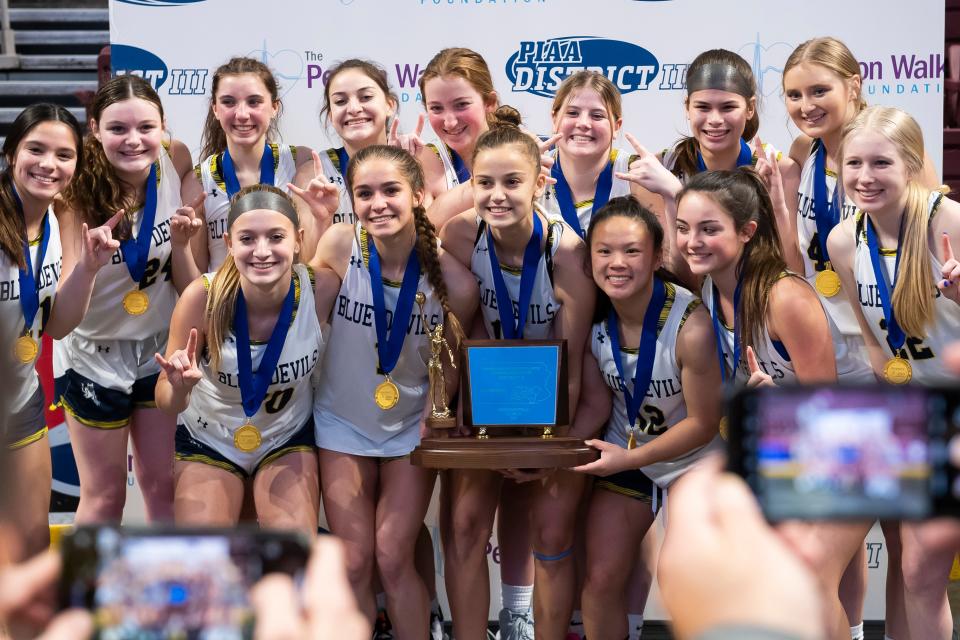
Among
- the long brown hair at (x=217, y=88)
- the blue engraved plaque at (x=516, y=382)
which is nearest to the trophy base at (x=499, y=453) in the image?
the blue engraved plaque at (x=516, y=382)

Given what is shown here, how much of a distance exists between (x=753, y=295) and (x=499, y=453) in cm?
107

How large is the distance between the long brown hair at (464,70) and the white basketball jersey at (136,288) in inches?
48.7

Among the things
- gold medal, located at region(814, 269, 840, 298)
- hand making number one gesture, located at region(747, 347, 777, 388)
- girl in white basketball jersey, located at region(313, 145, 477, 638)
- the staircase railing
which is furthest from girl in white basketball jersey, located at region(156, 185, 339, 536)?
the staircase railing

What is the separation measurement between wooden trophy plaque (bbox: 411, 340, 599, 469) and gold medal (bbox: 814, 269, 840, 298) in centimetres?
117

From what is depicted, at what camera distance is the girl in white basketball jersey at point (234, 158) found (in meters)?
5.09

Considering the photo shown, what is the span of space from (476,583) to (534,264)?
1230 millimetres

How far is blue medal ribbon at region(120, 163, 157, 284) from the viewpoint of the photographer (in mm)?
4871

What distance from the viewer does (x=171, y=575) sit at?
1305 mm

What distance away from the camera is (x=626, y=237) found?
14.3ft

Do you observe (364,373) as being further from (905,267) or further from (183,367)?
(905,267)

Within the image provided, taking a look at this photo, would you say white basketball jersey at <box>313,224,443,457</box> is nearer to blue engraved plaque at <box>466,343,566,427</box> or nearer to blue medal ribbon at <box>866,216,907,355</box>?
blue engraved plaque at <box>466,343,566,427</box>

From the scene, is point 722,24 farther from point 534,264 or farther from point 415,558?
point 415,558

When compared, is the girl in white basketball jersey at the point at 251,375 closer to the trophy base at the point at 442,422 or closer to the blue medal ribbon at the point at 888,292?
the trophy base at the point at 442,422

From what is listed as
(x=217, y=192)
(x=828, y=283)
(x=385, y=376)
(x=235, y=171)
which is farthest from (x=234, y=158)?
(x=828, y=283)
